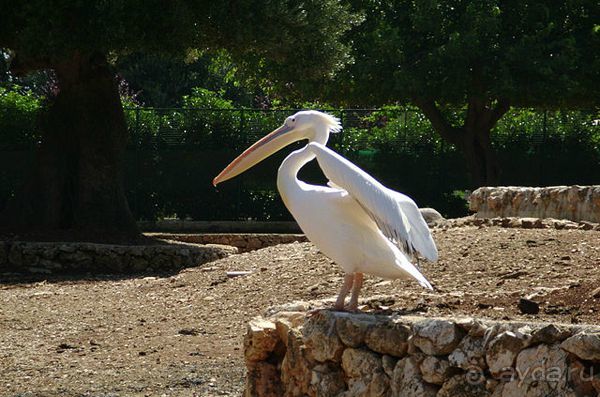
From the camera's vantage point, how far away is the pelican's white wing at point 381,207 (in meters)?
5.31

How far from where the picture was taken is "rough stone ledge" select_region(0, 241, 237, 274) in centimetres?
1359

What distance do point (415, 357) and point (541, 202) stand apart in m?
7.12

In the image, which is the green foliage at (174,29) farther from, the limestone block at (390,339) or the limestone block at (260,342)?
the limestone block at (390,339)

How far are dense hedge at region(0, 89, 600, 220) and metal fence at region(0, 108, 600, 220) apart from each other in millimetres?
19

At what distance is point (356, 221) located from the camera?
18.7 ft

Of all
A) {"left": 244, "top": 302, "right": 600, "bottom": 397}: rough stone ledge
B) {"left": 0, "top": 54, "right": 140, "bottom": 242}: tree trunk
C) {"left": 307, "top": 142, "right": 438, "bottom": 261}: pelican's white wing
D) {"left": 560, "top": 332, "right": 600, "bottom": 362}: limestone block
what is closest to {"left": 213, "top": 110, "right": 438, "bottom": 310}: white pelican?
{"left": 307, "top": 142, "right": 438, "bottom": 261}: pelican's white wing

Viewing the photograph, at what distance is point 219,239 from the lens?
55.7 ft

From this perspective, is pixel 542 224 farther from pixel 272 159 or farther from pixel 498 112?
pixel 498 112

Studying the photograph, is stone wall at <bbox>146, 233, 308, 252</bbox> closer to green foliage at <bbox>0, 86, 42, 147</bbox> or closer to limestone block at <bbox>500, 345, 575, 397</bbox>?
green foliage at <bbox>0, 86, 42, 147</bbox>

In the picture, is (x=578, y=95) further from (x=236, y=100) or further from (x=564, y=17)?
(x=236, y=100)

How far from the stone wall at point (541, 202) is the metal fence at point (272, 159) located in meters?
8.10

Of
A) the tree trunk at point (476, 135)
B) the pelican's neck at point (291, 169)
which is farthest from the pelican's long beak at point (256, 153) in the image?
the tree trunk at point (476, 135)

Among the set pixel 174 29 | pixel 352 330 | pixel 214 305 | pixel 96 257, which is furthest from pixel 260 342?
pixel 174 29

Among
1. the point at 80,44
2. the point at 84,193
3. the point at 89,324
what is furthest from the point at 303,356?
the point at 84,193
